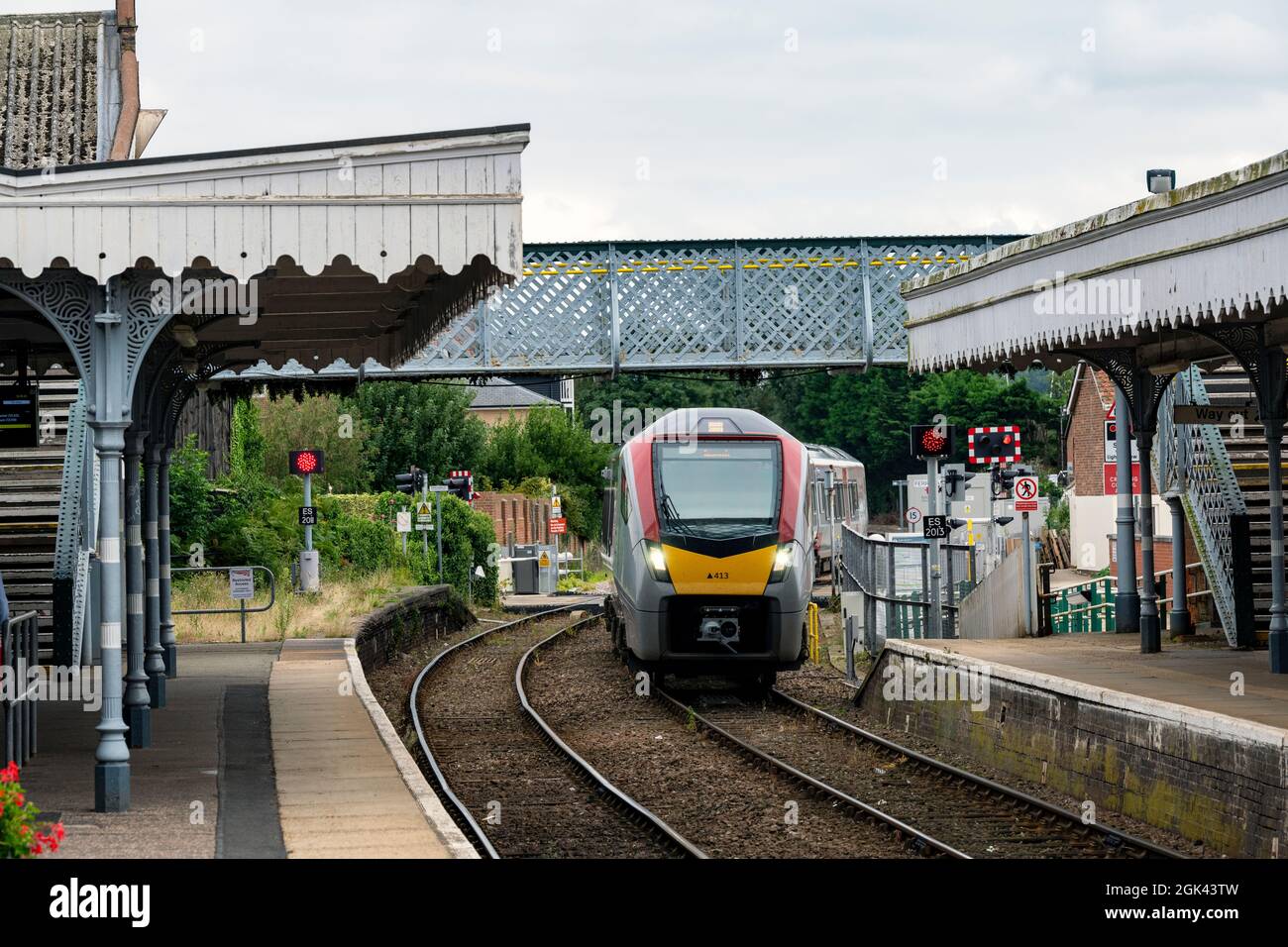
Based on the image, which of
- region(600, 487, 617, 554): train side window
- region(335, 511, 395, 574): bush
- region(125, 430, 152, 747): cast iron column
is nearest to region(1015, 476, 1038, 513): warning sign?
region(600, 487, 617, 554): train side window

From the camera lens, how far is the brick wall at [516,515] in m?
60.9

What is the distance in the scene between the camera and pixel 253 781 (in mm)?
12570

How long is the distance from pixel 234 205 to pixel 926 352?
30.5ft

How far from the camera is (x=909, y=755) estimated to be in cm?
1522

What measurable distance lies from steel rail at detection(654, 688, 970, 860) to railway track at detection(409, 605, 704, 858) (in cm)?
152

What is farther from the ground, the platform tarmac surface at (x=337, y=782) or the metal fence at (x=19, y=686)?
the metal fence at (x=19, y=686)

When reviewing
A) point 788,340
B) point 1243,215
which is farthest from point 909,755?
point 788,340

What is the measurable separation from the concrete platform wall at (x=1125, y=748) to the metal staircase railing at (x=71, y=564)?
929 cm

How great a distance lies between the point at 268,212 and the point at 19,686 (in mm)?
4102
